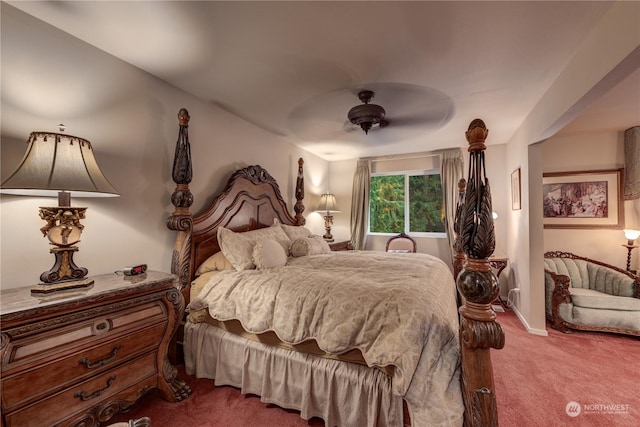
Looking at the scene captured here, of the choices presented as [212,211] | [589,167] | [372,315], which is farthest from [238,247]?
[589,167]

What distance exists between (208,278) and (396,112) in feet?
8.26

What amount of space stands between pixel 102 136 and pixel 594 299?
4915mm

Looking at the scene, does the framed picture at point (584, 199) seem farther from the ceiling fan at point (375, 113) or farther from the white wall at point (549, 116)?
the ceiling fan at point (375, 113)

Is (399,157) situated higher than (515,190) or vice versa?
(399,157)

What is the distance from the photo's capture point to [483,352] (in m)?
1.14

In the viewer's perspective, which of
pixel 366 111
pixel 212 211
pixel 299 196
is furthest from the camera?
pixel 299 196

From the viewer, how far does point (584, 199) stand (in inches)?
138

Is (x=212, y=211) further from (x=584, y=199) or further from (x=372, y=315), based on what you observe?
(x=584, y=199)

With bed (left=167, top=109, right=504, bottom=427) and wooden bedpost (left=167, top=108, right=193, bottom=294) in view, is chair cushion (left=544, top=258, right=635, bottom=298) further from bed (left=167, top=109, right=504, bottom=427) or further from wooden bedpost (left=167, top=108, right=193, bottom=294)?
wooden bedpost (left=167, top=108, right=193, bottom=294)

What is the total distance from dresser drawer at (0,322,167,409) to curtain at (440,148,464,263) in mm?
4097

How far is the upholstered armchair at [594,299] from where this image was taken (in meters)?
2.73

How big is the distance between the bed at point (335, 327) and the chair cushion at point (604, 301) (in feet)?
6.66

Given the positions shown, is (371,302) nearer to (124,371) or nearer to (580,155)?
(124,371)

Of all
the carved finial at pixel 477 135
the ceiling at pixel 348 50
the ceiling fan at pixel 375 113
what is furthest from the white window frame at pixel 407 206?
the carved finial at pixel 477 135
